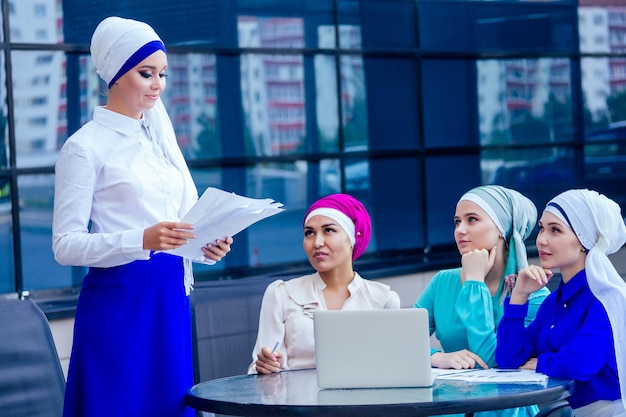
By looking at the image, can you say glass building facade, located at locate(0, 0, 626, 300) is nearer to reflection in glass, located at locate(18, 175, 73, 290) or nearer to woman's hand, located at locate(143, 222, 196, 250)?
reflection in glass, located at locate(18, 175, 73, 290)

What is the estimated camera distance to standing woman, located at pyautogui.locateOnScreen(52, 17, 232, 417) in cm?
286

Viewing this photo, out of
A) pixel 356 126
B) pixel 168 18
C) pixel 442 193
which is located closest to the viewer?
pixel 168 18

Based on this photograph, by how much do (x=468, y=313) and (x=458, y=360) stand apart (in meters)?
0.24

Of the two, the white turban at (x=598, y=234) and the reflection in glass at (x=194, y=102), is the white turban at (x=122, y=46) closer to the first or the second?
the white turban at (x=598, y=234)

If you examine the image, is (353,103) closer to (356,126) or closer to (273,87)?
(356,126)

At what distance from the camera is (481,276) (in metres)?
3.52

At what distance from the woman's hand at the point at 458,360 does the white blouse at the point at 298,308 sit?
0.30 metres

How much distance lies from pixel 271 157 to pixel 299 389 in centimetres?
266

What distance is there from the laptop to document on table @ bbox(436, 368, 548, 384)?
183mm

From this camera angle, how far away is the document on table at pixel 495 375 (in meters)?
2.86

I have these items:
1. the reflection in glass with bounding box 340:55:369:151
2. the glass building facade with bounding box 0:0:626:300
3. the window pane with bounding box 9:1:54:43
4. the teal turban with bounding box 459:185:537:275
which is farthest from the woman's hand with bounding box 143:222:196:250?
the reflection in glass with bounding box 340:55:369:151

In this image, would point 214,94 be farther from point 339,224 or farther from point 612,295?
point 612,295

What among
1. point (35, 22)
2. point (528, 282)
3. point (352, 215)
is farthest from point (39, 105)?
point (528, 282)

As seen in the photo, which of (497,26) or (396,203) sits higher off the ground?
(497,26)
